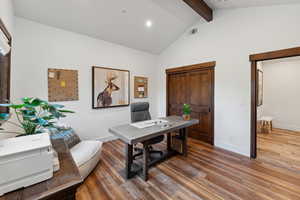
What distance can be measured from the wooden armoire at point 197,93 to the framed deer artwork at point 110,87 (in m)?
1.54

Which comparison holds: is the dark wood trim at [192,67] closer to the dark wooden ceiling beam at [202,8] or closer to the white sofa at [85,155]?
the dark wooden ceiling beam at [202,8]

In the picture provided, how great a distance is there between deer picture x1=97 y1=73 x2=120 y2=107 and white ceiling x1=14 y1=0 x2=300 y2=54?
1005 millimetres

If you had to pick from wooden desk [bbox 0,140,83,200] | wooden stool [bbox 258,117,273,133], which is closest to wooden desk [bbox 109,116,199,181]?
wooden desk [bbox 0,140,83,200]

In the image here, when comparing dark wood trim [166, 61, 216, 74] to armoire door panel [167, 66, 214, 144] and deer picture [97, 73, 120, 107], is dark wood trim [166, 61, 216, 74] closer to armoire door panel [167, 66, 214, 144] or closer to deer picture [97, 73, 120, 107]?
armoire door panel [167, 66, 214, 144]

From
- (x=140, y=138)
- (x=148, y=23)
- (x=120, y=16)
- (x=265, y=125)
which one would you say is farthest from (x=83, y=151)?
(x=265, y=125)

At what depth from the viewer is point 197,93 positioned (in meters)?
3.69

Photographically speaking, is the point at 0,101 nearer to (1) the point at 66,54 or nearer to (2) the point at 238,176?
(1) the point at 66,54

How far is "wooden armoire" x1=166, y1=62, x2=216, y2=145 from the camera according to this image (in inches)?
134

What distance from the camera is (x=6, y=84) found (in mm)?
2012

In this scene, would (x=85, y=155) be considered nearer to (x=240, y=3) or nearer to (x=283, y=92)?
(x=240, y=3)

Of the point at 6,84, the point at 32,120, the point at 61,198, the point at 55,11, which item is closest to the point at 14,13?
the point at 55,11

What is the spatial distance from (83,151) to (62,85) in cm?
157

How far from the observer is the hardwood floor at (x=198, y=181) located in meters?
1.76

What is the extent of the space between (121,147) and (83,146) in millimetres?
1048
